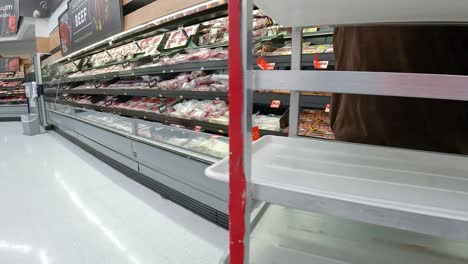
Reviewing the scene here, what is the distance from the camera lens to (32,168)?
12.3 feet

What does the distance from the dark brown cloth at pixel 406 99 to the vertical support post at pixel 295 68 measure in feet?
0.50

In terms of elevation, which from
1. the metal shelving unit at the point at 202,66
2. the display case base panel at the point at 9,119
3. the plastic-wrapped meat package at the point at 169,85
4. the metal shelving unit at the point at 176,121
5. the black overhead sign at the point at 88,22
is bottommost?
the display case base panel at the point at 9,119

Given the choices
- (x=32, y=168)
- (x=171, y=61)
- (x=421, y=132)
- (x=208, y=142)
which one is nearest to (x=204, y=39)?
(x=171, y=61)

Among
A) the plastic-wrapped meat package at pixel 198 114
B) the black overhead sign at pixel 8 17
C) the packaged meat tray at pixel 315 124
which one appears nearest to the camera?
the packaged meat tray at pixel 315 124

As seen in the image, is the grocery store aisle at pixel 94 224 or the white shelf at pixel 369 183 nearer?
the white shelf at pixel 369 183

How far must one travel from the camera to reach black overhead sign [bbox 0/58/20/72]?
10383mm

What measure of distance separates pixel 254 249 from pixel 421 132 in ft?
2.35

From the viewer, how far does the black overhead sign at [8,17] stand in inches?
328

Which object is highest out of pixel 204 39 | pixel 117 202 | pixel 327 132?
pixel 204 39

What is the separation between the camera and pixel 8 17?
8.54 meters

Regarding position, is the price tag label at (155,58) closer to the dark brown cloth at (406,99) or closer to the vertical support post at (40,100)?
the dark brown cloth at (406,99)

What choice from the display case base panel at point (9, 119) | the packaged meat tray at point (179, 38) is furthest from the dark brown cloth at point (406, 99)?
the display case base panel at point (9, 119)

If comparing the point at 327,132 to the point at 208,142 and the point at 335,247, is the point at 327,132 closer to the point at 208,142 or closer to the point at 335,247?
the point at 208,142

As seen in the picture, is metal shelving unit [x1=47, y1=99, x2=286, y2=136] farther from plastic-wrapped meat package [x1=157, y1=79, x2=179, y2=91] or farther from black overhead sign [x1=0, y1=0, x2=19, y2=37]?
black overhead sign [x1=0, y1=0, x2=19, y2=37]
